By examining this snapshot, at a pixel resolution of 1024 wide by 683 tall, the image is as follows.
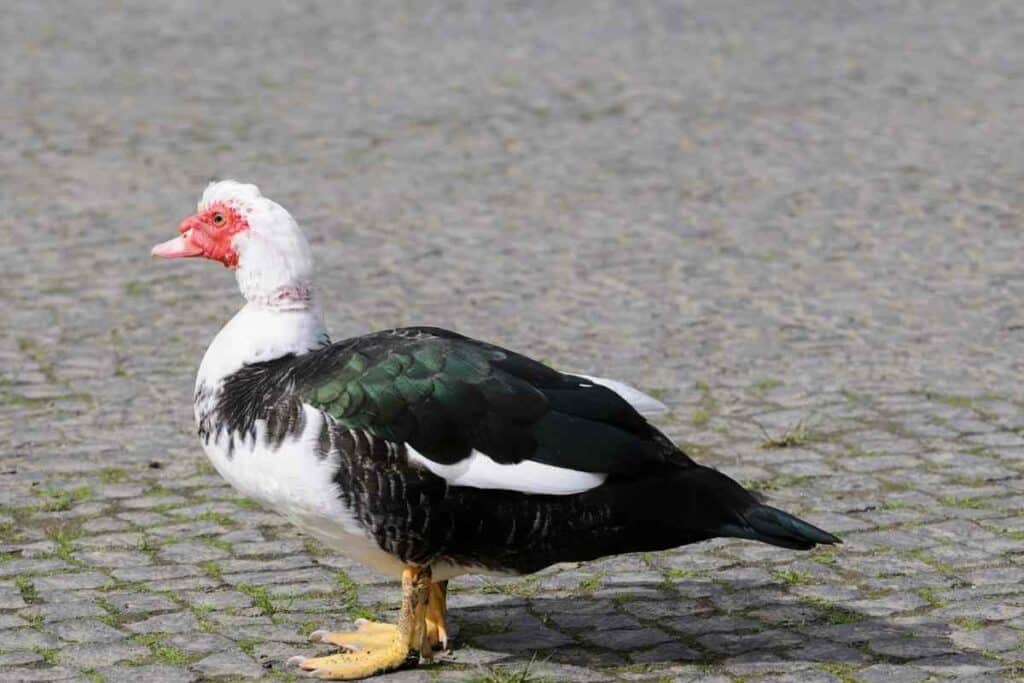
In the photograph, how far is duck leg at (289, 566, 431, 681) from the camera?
5.32 meters

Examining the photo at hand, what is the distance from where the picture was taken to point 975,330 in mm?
9047

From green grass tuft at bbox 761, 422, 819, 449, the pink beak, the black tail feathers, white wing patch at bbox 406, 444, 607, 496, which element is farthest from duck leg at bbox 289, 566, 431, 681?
green grass tuft at bbox 761, 422, 819, 449

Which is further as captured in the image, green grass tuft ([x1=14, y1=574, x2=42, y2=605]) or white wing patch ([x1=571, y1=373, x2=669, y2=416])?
green grass tuft ([x1=14, y1=574, x2=42, y2=605])

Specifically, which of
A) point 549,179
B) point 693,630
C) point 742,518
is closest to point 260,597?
point 693,630

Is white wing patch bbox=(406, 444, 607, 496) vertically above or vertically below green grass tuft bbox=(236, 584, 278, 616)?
above

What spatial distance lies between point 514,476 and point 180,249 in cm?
148

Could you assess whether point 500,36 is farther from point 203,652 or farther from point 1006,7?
point 203,652

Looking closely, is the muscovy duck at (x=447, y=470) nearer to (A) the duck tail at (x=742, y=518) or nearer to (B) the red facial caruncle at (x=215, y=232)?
(A) the duck tail at (x=742, y=518)

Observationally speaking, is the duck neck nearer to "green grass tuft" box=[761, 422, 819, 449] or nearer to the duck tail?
the duck tail

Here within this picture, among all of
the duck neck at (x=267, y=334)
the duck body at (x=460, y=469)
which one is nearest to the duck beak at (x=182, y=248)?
the duck neck at (x=267, y=334)

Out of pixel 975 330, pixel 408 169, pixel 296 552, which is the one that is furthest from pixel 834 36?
pixel 296 552

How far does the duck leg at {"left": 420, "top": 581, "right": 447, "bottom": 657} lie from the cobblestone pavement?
92 millimetres

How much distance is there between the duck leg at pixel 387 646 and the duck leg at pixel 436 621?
5.4 inches

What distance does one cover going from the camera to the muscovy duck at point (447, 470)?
5.18m
